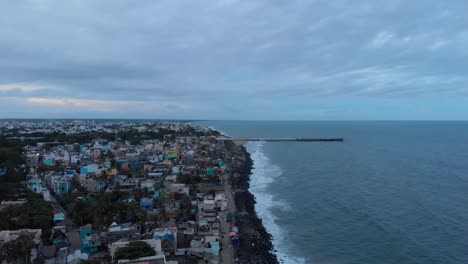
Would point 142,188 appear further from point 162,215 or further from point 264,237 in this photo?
point 264,237

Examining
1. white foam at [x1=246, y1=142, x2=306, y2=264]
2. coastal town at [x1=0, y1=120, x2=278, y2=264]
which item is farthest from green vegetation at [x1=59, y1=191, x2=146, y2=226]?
white foam at [x1=246, y1=142, x2=306, y2=264]

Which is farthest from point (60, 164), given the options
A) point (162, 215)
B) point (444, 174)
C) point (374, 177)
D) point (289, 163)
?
point (444, 174)

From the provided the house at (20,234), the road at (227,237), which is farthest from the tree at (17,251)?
the road at (227,237)

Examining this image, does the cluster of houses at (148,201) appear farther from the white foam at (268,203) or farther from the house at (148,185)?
the white foam at (268,203)

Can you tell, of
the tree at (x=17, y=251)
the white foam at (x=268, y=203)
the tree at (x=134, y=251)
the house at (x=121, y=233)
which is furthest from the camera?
the white foam at (x=268, y=203)

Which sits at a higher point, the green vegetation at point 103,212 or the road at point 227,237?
the green vegetation at point 103,212

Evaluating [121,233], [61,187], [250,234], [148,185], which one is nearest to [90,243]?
[121,233]

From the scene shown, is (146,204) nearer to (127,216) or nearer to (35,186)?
(127,216)

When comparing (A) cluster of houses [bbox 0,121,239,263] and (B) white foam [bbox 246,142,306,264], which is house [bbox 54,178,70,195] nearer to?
(A) cluster of houses [bbox 0,121,239,263]
